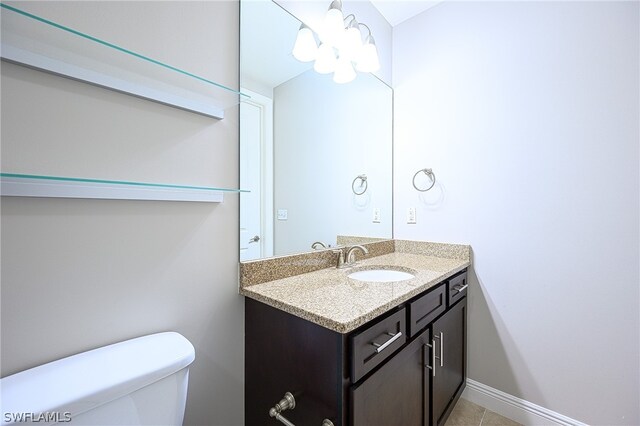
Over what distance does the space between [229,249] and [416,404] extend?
1017 mm

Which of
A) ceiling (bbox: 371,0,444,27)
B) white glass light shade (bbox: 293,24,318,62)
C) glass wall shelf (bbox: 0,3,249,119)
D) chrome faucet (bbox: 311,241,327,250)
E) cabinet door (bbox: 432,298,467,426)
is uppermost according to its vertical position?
ceiling (bbox: 371,0,444,27)

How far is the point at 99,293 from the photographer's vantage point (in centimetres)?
77

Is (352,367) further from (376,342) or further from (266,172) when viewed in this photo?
(266,172)

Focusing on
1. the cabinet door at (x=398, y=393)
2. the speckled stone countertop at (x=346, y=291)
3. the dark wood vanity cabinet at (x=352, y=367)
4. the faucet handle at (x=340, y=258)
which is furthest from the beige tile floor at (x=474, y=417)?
the faucet handle at (x=340, y=258)

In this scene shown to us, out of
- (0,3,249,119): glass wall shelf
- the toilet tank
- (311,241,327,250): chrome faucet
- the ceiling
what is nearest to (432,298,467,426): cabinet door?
(311,241,327,250): chrome faucet

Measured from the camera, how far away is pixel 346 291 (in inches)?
42.5

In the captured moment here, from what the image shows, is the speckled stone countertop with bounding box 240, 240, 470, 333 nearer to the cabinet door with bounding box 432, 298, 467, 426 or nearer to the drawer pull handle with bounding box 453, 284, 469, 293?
the drawer pull handle with bounding box 453, 284, 469, 293

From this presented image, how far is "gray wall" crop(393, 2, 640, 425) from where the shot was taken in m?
1.28

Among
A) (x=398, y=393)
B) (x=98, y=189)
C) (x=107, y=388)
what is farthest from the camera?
(x=398, y=393)

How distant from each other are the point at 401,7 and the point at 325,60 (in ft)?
2.73

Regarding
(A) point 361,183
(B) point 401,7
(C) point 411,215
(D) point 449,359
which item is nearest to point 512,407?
(D) point 449,359

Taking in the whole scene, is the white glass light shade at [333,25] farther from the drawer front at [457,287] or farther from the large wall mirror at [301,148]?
the drawer front at [457,287]

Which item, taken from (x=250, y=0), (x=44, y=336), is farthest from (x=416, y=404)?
(x=250, y=0)

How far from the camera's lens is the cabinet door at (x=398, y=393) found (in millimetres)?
841
